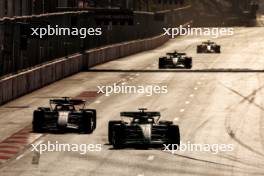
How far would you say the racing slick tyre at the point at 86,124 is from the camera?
103 ft

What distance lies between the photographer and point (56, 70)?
5584cm

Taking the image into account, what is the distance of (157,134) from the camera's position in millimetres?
28516

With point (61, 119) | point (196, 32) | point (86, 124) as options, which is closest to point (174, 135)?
point (86, 124)

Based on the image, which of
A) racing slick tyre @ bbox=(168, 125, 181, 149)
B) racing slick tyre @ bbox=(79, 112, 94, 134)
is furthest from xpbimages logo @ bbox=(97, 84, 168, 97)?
racing slick tyre @ bbox=(168, 125, 181, 149)

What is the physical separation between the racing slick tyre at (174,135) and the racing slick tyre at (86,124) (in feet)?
12.4

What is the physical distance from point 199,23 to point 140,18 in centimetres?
5946

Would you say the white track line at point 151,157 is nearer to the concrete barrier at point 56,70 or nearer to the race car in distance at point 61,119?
the race car in distance at point 61,119

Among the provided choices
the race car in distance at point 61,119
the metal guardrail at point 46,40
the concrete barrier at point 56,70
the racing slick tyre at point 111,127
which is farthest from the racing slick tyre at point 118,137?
the metal guardrail at point 46,40

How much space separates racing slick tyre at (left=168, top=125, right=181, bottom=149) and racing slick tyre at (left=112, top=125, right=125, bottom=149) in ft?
4.90

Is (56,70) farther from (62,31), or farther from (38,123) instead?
(38,123)

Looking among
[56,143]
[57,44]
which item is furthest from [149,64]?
[56,143]

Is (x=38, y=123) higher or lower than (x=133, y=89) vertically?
higher

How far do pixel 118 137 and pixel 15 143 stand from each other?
432 centimetres

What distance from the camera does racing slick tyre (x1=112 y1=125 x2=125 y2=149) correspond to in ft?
93.5
